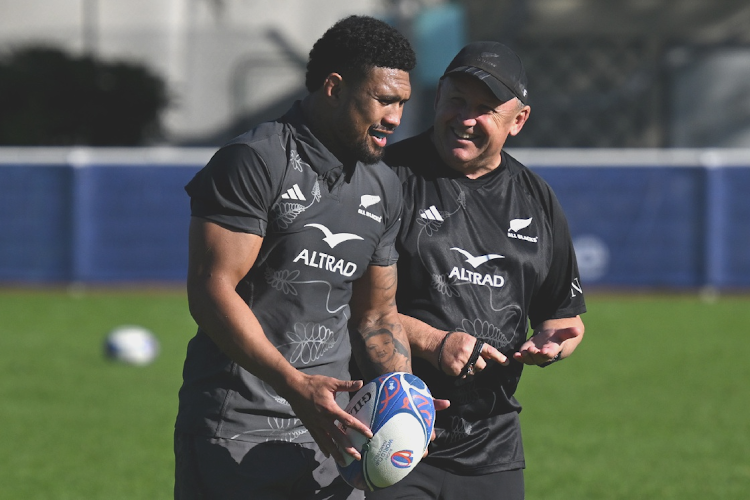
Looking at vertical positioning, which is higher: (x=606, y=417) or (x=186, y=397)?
(x=186, y=397)

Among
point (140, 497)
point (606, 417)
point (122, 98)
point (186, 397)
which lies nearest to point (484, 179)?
point (186, 397)

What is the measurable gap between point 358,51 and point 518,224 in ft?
3.56

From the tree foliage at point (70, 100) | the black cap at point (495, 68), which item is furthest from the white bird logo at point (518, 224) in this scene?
the tree foliage at point (70, 100)

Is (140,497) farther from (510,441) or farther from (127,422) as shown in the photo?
(510,441)

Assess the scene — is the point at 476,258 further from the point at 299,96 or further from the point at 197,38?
the point at 197,38

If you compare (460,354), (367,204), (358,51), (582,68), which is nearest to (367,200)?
(367,204)

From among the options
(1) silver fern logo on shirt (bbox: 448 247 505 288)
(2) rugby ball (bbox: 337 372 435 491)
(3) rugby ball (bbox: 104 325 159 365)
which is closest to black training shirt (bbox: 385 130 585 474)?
(1) silver fern logo on shirt (bbox: 448 247 505 288)

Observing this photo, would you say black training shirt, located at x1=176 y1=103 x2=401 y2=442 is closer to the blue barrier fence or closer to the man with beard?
the man with beard

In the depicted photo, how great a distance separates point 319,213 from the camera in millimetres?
3473

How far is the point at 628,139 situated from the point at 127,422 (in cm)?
1517

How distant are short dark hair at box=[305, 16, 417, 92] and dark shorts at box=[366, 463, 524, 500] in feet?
4.75

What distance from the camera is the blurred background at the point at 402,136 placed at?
7941 millimetres

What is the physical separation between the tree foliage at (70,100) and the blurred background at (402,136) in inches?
1.7

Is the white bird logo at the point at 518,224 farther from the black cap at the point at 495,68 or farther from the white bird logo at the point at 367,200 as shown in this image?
the white bird logo at the point at 367,200
